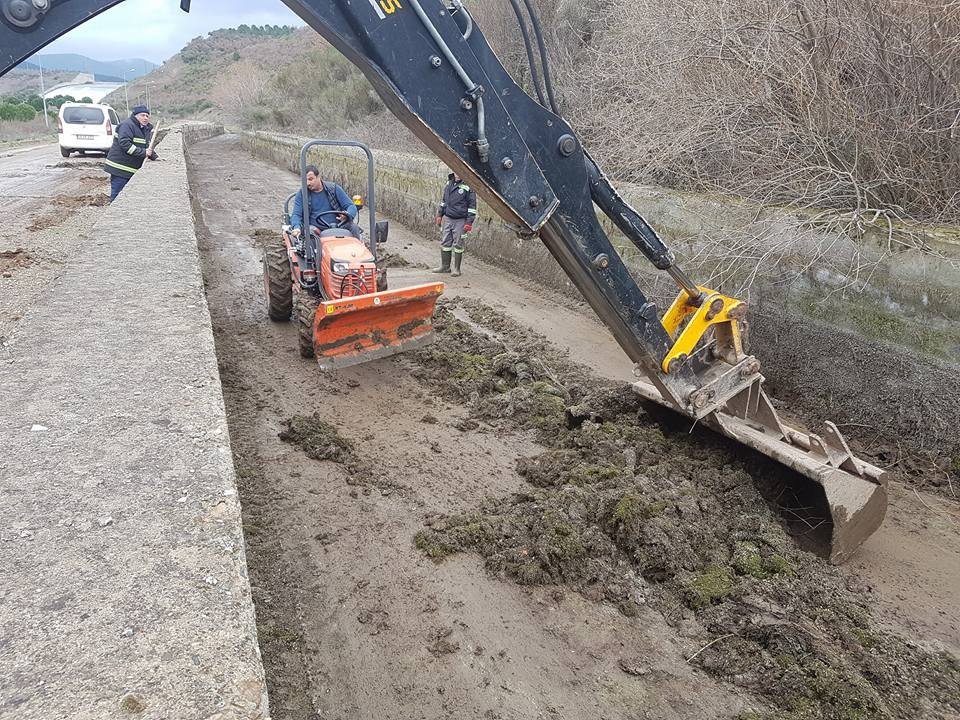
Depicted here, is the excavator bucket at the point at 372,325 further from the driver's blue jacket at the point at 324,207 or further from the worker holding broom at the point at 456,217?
the worker holding broom at the point at 456,217

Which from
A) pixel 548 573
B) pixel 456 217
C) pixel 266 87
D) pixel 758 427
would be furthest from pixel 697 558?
pixel 266 87

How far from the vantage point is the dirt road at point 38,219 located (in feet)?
23.3

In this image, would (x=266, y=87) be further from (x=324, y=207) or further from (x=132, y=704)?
(x=132, y=704)

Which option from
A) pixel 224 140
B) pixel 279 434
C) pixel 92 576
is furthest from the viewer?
pixel 224 140

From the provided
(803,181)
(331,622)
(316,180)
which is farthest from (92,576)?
(803,181)

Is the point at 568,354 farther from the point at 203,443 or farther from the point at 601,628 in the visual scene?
the point at 203,443

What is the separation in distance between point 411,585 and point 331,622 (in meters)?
0.45

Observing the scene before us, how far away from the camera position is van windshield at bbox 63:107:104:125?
804 inches

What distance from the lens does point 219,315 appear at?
734 cm

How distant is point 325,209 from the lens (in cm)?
671

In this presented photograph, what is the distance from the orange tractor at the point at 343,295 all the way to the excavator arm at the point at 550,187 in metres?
2.40

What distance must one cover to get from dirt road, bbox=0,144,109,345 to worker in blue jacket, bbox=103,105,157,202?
984 mm

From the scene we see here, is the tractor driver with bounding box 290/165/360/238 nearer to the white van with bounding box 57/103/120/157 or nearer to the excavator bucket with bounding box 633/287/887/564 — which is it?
the excavator bucket with bounding box 633/287/887/564

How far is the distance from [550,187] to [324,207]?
13.3 ft
